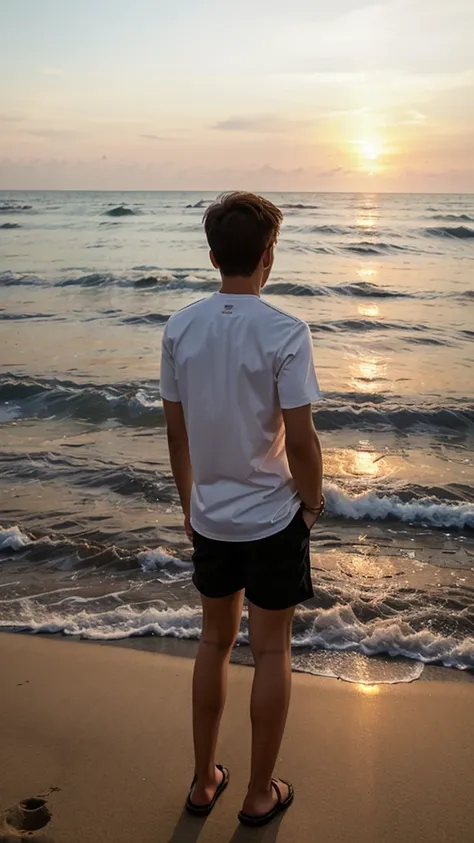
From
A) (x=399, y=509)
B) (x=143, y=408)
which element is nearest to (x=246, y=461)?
(x=399, y=509)

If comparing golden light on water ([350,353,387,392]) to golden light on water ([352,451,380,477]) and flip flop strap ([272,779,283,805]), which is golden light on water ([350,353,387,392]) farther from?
flip flop strap ([272,779,283,805])

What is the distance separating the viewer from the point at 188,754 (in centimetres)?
284

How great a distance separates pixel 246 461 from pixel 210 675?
0.72 metres

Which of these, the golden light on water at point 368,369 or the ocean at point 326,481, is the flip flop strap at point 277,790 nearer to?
the ocean at point 326,481

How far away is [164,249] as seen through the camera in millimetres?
27031

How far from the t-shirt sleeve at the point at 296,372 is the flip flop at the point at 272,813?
128cm

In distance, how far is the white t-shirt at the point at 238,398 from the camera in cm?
210

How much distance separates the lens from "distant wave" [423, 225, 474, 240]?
30.9m

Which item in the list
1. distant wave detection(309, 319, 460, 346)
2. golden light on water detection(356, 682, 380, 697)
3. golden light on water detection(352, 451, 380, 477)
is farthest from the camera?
distant wave detection(309, 319, 460, 346)

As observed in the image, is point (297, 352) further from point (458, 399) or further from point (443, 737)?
point (458, 399)

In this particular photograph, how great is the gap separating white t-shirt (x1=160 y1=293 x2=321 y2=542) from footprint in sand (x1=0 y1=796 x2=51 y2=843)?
3.45 ft

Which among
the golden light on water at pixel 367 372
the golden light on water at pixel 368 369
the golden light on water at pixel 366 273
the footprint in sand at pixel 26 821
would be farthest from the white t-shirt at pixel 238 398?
the golden light on water at pixel 366 273

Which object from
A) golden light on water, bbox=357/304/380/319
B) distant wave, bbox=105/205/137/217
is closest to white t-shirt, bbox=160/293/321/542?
golden light on water, bbox=357/304/380/319

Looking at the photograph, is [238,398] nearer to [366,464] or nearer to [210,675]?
[210,675]
